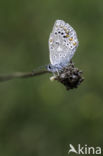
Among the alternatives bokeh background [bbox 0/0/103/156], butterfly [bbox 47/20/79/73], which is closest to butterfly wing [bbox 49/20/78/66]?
butterfly [bbox 47/20/79/73]

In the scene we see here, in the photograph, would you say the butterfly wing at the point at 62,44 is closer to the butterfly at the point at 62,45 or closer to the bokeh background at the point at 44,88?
the butterfly at the point at 62,45

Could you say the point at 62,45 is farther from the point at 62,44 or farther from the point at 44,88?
the point at 44,88

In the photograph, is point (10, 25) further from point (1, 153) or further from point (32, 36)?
point (1, 153)

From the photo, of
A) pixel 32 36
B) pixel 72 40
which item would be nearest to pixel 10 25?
pixel 32 36

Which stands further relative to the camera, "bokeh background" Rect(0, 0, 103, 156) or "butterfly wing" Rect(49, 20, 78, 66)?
"bokeh background" Rect(0, 0, 103, 156)

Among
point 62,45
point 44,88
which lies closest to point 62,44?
point 62,45

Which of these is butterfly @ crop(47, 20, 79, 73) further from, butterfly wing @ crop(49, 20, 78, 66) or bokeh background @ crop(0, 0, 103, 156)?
bokeh background @ crop(0, 0, 103, 156)
